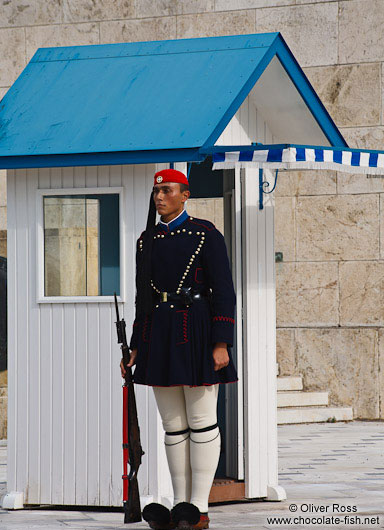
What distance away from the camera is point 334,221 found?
1311 cm

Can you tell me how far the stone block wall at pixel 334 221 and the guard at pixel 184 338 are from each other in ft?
23.2

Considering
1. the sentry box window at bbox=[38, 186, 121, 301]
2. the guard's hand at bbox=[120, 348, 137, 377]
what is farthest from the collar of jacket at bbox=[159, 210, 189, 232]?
the sentry box window at bbox=[38, 186, 121, 301]

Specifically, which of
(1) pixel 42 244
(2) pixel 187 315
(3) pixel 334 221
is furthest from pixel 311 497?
(3) pixel 334 221

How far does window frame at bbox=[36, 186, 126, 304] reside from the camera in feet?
22.6

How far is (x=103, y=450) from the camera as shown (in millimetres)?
6863

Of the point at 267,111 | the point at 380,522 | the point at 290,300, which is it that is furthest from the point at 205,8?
the point at 380,522

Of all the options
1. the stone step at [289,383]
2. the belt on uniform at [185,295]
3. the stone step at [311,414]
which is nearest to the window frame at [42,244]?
the belt on uniform at [185,295]

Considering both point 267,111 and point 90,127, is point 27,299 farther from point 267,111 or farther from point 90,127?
point 267,111

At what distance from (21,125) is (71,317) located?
3.86 ft

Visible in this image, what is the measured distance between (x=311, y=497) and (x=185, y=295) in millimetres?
2104

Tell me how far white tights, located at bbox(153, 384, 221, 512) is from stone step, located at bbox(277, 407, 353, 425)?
20.0 ft

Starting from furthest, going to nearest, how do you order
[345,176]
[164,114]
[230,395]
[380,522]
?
1. [345,176]
2. [230,395]
3. [164,114]
4. [380,522]

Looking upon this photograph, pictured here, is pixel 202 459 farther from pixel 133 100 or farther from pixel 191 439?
pixel 133 100

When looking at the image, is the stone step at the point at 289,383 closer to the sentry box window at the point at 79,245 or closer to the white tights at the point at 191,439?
the sentry box window at the point at 79,245
